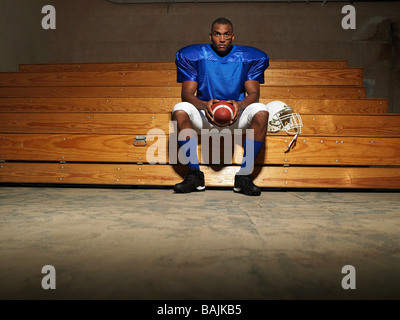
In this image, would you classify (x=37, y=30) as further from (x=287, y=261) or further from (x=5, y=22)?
(x=287, y=261)

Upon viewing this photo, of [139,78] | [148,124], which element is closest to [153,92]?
[139,78]

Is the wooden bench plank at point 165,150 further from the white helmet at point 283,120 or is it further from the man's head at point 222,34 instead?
the man's head at point 222,34

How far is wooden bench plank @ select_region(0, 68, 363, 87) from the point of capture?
256 cm

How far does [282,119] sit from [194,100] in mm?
494

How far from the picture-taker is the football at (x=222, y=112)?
1528 millimetres

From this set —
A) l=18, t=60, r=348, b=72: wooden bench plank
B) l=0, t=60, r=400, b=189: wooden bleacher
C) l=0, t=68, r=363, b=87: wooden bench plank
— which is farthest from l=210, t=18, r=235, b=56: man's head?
l=18, t=60, r=348, b=72: wooden bench plank

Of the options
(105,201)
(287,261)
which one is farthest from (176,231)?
(105,201)

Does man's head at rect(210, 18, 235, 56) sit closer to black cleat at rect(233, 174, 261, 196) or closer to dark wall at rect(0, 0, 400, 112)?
black cleat at rect(233, 174, 261, 196)

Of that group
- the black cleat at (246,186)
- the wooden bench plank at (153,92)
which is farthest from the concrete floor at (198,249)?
the wooden bench plank at (153,92)

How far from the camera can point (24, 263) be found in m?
0.62

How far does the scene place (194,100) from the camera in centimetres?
167
